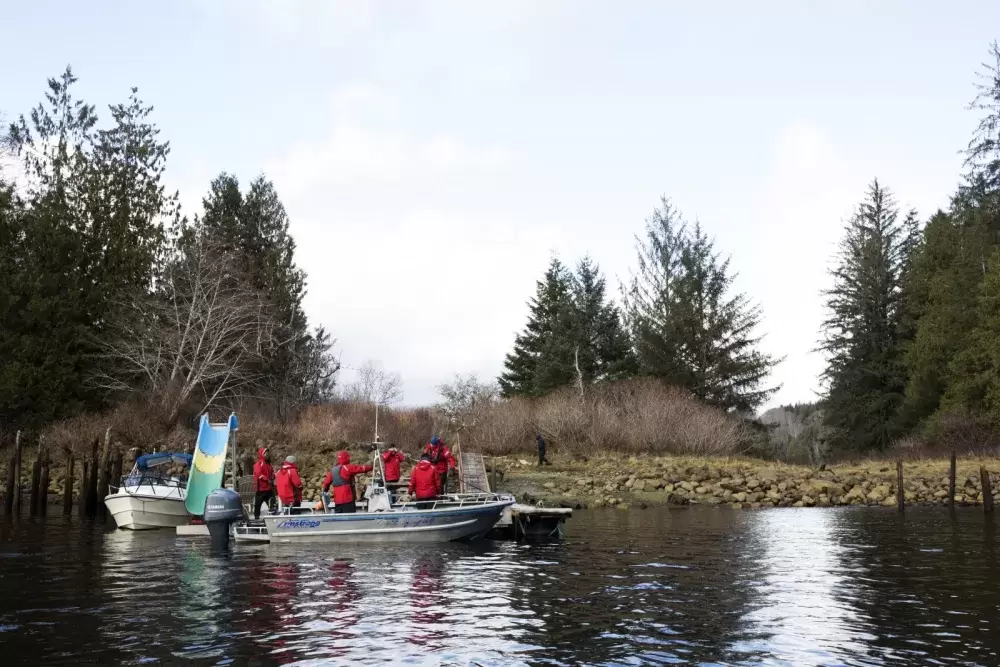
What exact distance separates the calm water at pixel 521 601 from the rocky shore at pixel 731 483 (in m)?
11.3

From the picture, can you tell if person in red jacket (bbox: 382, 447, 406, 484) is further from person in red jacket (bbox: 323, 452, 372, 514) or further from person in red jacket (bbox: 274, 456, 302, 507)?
person in red jacket (bbox: 274, 456, 302, 507)

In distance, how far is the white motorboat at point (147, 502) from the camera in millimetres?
28422

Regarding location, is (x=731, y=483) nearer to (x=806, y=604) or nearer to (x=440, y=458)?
(x=440, y=458)

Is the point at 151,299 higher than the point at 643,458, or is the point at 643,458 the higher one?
the point at 151,299

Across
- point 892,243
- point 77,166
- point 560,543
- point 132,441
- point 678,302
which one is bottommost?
point 560,543

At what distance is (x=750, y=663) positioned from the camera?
34.9 feet

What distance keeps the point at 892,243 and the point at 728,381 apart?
17.0 meters

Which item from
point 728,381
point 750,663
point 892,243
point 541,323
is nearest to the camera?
point 750,663

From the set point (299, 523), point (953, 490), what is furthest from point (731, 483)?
point (299, 523)

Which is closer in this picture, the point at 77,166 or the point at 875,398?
the point at 77,166

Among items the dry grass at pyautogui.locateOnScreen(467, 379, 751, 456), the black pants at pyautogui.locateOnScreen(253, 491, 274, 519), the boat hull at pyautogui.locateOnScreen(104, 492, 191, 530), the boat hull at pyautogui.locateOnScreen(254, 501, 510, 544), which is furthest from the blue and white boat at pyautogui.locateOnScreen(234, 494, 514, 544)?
the dry grass at pyautogui.locateOnScreen(467, 379, 751, 456)

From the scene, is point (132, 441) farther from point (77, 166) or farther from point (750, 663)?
point (750, 663)

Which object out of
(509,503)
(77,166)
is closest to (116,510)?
(509,503)

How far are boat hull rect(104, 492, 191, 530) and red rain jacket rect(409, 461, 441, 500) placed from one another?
9.83 meters
